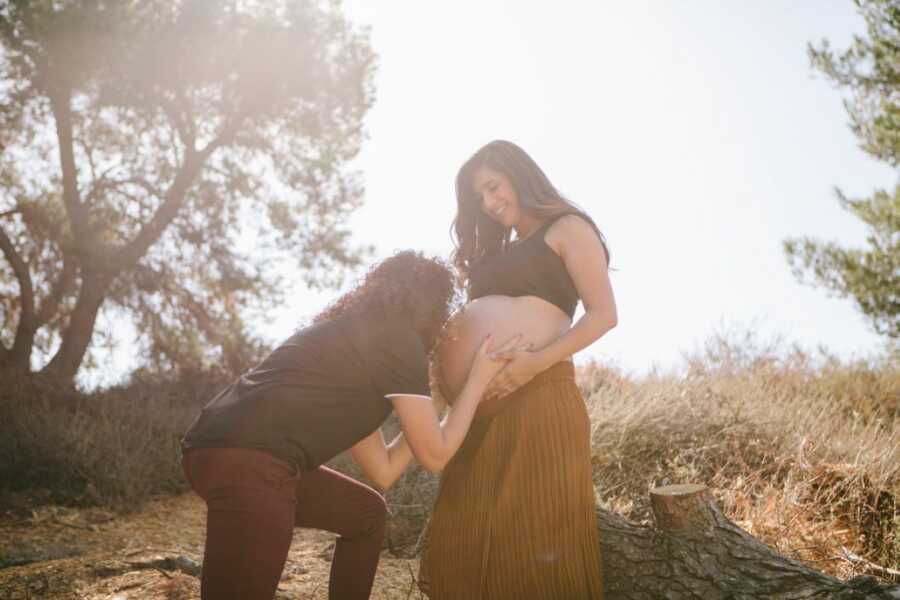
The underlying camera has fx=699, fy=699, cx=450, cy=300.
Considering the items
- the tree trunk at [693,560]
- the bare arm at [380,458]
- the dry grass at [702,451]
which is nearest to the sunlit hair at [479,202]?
the bare arm at [380,458]

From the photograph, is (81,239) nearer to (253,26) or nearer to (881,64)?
(253,26)

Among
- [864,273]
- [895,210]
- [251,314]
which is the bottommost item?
[864,273]

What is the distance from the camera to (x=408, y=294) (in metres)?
2.18

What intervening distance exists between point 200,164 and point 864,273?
919 cm

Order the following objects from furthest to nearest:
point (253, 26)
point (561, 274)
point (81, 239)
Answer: point (253, 26)
point (81, 239)
point (561, 274)

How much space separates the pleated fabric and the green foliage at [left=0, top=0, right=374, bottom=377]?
26.1 feet

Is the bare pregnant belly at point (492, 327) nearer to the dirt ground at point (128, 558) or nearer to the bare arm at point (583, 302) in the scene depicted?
the bare arm at point (583, 302)

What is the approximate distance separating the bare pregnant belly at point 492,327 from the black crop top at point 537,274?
0.13 feet

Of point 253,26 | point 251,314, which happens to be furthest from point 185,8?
point 251,314

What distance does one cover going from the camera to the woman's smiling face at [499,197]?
9.86 feet

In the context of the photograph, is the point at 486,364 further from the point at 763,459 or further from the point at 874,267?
the point at 874,267

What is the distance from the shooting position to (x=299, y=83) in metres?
10.7

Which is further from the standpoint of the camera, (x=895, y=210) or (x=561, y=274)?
(x=895, y=210)

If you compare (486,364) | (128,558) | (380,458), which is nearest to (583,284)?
(486,364)
